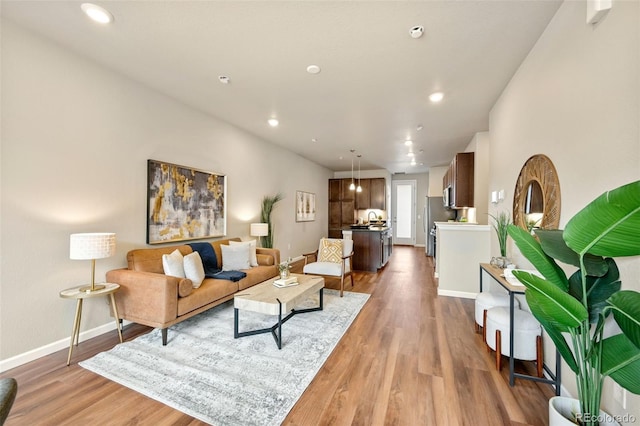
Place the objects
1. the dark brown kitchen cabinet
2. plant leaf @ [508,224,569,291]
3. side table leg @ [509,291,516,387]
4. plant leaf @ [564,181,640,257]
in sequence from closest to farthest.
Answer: plant leaf @ [564,181,640,257], plant leaf @ [508,224,569,291], side table leg @ [509,291,516,387], the dark brown kitchen cabinet

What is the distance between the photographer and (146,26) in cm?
221

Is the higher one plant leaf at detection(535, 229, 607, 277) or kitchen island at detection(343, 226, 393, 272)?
plant leaf at detection(535, 229, 607, 277)

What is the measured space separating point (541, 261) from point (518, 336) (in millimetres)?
1165

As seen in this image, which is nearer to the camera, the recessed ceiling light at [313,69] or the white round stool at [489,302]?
the white round stool at [489,302]

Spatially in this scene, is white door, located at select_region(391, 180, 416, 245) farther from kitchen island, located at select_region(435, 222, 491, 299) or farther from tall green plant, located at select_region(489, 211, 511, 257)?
tall green plant, located at select_region(489, 211, 511, 257)

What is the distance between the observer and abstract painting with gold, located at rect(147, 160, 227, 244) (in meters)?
3.36

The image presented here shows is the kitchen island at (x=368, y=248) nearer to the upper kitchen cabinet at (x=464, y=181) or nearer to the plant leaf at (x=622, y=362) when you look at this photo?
the upper kitchen cabinet at (x=464, y=181)

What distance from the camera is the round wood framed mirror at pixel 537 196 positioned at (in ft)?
6.74

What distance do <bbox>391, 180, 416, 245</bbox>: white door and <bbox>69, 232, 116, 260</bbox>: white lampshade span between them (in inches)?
372

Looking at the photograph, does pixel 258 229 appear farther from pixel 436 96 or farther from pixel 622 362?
pixel 622 362

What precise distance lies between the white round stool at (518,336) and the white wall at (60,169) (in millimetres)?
3943

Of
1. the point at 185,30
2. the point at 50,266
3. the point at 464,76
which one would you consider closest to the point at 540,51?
the point at 464,76

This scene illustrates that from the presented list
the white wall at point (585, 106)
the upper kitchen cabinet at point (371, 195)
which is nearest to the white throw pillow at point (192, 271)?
the white wall at point (585, 106)

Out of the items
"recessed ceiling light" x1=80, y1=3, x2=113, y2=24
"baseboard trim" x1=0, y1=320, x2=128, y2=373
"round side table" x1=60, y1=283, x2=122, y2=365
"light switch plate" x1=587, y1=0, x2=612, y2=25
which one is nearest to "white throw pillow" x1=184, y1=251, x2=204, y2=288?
"round side table" x1=60, y1=283, x2=122, y2=365
